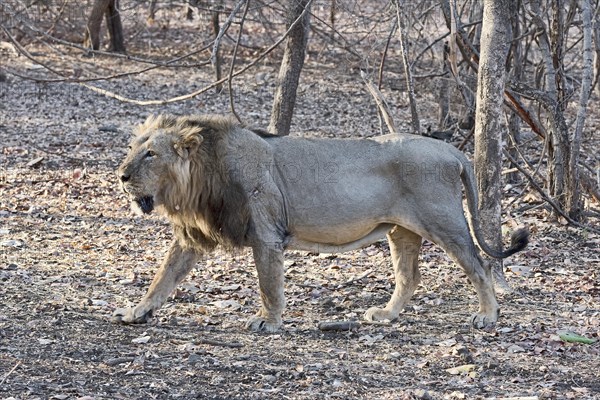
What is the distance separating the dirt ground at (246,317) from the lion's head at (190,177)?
0.68m

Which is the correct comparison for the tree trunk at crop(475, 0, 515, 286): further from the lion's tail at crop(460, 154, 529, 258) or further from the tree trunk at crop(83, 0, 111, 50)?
the tree trunk at crop(83, 0, 111, 50)

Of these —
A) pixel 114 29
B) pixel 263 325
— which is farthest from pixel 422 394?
pixel 114 29

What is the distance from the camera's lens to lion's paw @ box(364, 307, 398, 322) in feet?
21.3

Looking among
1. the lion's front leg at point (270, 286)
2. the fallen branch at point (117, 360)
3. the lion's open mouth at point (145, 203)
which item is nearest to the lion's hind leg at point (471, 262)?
the lion's front leg at point (270, 286)

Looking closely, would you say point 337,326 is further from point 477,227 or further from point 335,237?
point 477,227

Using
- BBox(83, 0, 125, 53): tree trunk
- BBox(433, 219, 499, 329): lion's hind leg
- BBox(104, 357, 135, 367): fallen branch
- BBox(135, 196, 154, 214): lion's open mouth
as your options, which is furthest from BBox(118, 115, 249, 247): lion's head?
BBox(83, 0, 125, 53): tree trunk

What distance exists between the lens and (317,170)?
6316 millimetres

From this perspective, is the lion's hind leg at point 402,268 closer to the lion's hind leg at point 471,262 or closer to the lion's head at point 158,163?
the lion's hind leg at point 471,262

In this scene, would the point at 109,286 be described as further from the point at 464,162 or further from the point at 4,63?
the point at 4,63

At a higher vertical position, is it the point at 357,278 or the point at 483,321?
the point at 483,321

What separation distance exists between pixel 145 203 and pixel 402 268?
1828 mm

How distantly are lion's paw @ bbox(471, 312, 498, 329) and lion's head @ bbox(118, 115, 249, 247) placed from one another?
159cm

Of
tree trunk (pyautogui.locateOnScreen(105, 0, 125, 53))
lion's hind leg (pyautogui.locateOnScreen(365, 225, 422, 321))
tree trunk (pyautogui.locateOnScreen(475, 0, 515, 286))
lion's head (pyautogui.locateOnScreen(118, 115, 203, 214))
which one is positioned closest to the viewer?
lion's head (pyautogui.locateOnScreen(118, 115, 203, 214))

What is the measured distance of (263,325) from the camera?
6090mm
